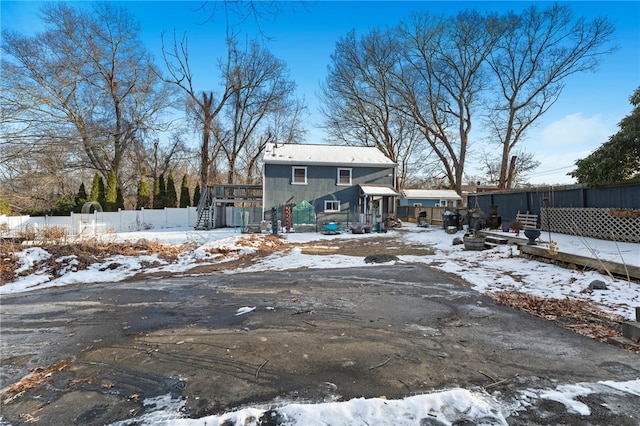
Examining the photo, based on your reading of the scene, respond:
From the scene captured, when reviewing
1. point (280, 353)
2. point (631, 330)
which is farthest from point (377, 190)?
point (280, 353)

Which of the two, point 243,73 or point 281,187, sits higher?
point 243,73

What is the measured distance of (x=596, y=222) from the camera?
37.6ft

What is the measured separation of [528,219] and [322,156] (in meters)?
12.9

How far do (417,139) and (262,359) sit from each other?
3526 centimetres

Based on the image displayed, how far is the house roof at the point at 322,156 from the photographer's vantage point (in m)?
20.8

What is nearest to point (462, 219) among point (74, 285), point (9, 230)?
point (74, 285)

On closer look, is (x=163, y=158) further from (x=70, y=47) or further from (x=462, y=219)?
(x=462, y=219)

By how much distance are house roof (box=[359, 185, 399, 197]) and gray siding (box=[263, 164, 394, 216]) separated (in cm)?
50

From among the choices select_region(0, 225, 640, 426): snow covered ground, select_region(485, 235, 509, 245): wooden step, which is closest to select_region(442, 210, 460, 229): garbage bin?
select_region(0, 225, 640, 426): snow covered ground

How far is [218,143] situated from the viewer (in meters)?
30.6

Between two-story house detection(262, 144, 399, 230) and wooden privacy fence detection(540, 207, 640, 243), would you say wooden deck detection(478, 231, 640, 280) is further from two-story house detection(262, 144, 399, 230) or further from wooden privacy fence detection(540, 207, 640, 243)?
two-story house detection(262, 144, 399, 230)

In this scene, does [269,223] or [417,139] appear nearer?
[269,223]

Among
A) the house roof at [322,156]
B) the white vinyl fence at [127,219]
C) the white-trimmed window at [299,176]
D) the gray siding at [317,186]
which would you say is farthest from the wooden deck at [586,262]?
the white vinyl fence at [127,219]

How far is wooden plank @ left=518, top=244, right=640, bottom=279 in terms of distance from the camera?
5.95m
